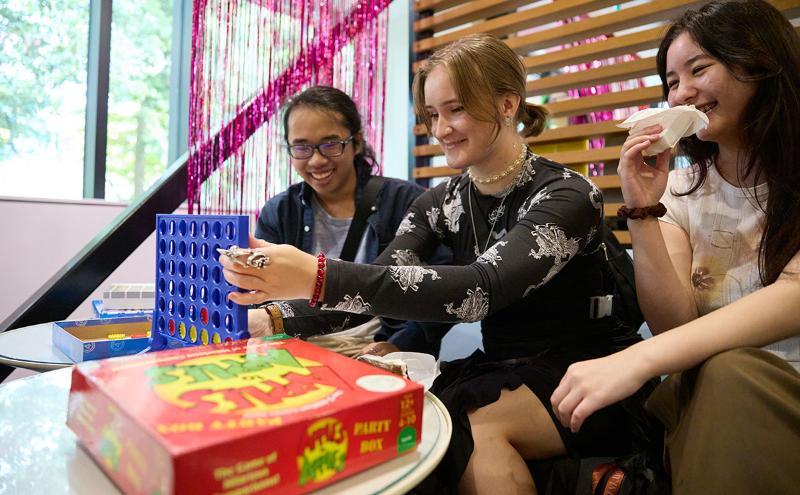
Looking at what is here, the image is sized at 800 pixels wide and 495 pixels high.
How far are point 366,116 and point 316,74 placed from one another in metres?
0.30

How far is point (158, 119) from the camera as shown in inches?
122

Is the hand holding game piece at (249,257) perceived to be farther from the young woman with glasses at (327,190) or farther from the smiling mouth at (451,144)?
the young woman with glasses at (327,190)

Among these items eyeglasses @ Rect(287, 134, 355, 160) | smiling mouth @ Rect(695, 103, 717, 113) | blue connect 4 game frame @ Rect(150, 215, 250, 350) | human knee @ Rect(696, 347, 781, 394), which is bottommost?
human knee @ Rect(696, 347, 781, 394)

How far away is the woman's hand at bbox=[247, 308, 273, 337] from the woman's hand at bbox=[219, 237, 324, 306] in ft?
0.93

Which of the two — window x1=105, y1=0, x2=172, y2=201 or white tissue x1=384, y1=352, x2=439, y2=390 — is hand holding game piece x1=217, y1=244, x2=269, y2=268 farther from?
window x1=105, y1=0, x2=172, y2=201

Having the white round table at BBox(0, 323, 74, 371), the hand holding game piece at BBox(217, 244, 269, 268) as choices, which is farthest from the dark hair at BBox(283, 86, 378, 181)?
the hand holding game piece at BBox(217, 244, 269, 268)

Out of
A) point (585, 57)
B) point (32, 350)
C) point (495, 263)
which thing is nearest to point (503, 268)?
point (495, 263)

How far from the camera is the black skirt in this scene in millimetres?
881

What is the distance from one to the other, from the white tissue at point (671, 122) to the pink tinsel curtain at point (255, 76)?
1.55m

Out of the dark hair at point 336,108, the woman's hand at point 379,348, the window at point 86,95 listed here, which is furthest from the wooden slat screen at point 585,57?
the window at point 86,95

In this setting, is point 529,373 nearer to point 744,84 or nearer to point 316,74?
point 744,84

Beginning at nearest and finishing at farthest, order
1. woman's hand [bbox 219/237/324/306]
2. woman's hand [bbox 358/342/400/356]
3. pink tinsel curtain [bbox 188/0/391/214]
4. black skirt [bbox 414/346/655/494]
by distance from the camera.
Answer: woman's hand [bbox 219/237/324/306]
black skirt [bbox 414/346/655/494]
woman's hand [bbox 358/342/400/356]
pink tinsel curtain [bbox 188/0/391/214]

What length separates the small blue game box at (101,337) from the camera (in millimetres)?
1053

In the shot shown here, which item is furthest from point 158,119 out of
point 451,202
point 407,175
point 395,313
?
point 395,313
